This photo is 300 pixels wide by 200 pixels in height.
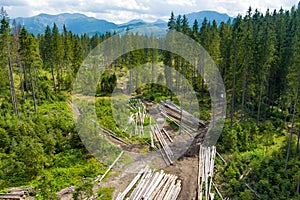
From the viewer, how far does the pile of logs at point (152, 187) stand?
49.2 ft

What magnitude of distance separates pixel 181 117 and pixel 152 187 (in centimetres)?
1374

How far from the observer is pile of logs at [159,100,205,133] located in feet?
88.3

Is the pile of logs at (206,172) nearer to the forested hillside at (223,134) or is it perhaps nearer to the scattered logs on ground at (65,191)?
the forested hillside at (223,134)

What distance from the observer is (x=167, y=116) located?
30.0 m

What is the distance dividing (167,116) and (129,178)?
44.5 ft

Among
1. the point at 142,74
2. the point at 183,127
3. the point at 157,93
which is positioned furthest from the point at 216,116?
the point at 142,74

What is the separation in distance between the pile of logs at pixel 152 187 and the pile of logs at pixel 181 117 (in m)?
9.47

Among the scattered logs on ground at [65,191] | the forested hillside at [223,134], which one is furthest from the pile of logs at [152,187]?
the scattered logs on ground at [65,191]

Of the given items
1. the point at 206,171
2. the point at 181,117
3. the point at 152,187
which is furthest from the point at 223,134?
the point at 152,187

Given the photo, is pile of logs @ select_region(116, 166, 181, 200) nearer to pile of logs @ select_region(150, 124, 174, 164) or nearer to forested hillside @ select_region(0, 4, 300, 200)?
pile of logs @ select_region(150, 124, 174, 164)

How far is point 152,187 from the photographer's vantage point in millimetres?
15734

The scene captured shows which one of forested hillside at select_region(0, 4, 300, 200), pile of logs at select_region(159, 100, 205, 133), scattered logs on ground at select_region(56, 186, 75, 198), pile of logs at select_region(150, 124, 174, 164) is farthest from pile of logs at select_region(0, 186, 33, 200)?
pile of logs at select_region(159, 100, 205, 133)

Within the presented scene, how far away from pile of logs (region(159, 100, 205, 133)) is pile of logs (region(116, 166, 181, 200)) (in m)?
9.47

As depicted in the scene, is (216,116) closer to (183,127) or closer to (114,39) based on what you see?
(183,127)
